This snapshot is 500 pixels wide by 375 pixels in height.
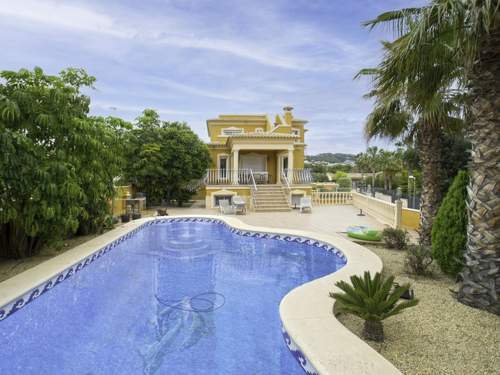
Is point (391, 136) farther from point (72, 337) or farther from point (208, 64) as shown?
point (208, 64)

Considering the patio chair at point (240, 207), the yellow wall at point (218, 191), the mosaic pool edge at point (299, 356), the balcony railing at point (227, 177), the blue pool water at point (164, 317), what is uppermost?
the balcony railing at point (227, 177)

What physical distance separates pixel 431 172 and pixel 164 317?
7191 mm

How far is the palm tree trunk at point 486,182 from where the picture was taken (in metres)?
4.56

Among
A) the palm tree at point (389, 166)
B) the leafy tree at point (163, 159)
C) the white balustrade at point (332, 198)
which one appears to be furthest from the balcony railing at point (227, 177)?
the palm tree at point (389, 166)

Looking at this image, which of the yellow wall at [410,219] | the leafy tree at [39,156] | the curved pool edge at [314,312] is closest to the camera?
the curved pool edge at [314,312]

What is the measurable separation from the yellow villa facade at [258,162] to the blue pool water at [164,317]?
9.62 meters

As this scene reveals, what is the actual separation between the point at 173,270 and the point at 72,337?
347cm

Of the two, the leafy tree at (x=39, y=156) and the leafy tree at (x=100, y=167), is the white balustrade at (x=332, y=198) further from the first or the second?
the leafy tree at (x=39, y=156)

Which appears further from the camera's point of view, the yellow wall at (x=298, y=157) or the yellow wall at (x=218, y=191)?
the yellow wall at (x=298, y=157)

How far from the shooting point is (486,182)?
4645mm

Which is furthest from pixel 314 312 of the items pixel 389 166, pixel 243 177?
pixel 389 166

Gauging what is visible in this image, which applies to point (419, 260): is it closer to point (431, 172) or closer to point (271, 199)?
point (431, 172)

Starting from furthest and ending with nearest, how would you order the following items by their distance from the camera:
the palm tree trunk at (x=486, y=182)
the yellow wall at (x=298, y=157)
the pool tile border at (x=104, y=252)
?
the yellow wall at (x=298, y=157) < the pool tile border at (x=104, y=252) < the palm tree trunk at (x=486, y=182)

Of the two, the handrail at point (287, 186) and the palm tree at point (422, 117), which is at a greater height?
the palm tree at point (422, 117)
